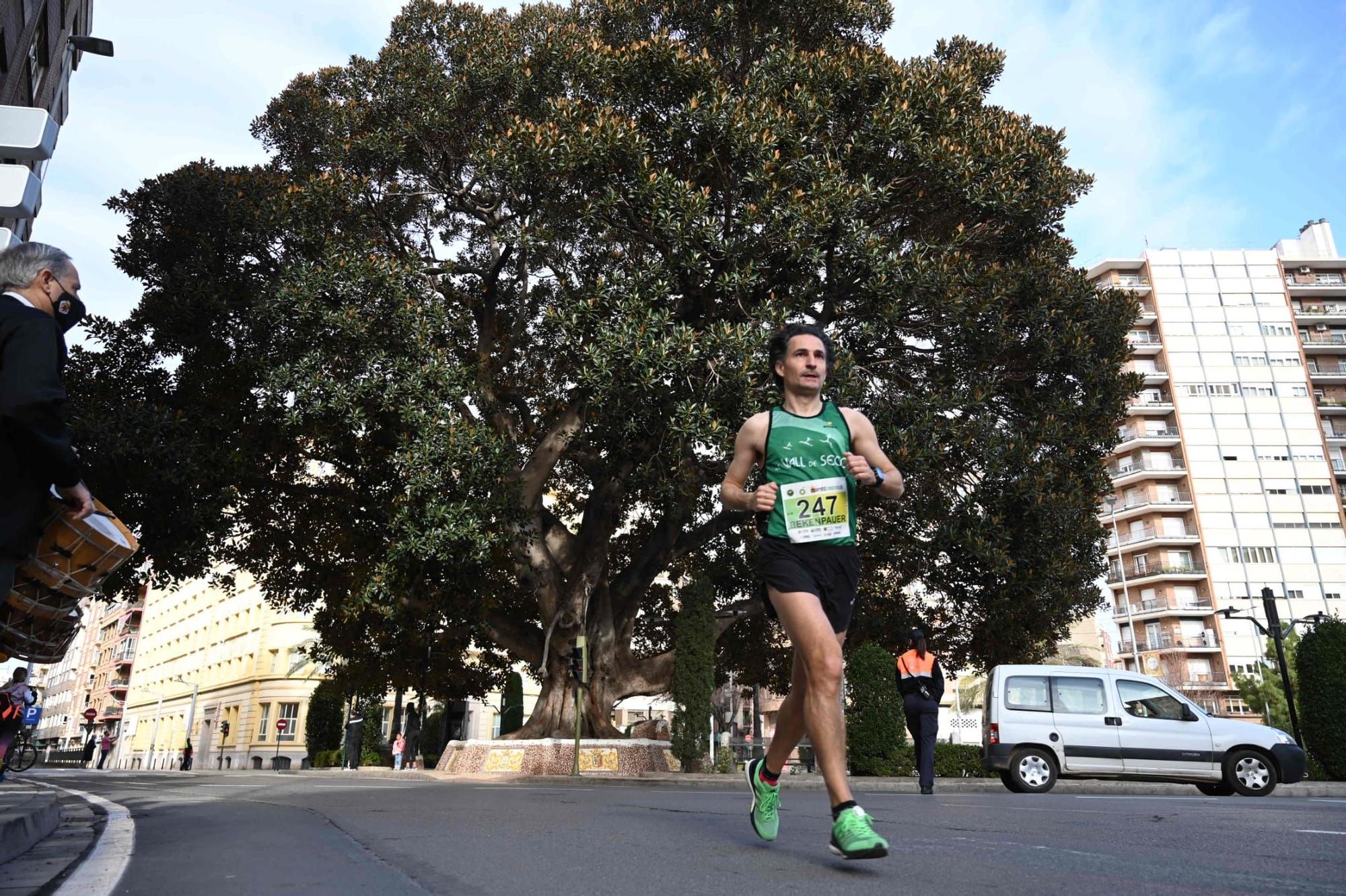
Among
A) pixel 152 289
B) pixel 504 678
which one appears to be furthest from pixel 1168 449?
pixel 152 289

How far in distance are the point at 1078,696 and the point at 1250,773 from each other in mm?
2233

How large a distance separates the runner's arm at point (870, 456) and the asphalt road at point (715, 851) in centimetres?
129

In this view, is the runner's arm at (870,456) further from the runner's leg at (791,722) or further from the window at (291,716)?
the window at (291,716)

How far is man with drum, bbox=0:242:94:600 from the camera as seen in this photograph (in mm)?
2699

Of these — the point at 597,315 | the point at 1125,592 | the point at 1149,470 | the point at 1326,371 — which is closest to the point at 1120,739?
the point at 597,315

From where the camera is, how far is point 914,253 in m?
13.1

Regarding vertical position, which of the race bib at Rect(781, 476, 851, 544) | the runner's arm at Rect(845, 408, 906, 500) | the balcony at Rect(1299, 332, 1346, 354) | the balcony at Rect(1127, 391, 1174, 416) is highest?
the balcony at Rect(1299, 332, 1346, 354)

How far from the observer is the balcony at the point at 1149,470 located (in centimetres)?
6788

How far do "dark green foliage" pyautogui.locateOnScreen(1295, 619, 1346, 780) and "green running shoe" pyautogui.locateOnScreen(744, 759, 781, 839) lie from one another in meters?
16.4

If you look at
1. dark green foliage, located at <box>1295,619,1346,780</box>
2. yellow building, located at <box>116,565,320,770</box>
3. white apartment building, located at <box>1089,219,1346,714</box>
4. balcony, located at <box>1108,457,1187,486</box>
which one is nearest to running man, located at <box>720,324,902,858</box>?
dark green foliage, located at <box>1295,619,1346,780</box>

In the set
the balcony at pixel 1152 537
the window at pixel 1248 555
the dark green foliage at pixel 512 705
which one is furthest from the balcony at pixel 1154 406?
the dark green foliage at pixel 512 705

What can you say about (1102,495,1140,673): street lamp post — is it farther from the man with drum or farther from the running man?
the man with drum

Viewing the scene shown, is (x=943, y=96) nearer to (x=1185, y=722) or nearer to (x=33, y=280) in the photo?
(x=1185, y=722)

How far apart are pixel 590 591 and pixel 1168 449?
212 feet
